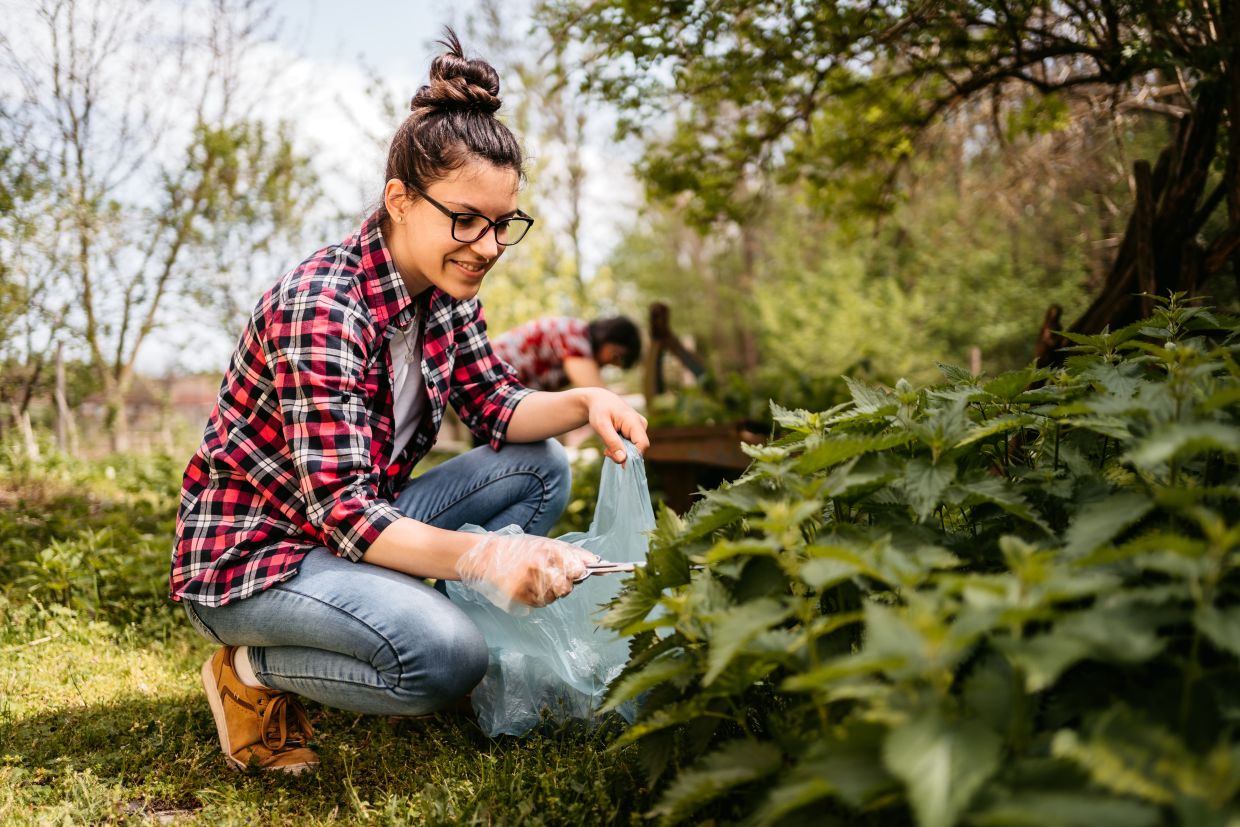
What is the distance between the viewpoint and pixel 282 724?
200cm

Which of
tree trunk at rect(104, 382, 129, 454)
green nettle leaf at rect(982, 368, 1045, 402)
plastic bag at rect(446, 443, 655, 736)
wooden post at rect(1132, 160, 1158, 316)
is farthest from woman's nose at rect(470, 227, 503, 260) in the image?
tree trunk at rect(104, 382, 129, 454)

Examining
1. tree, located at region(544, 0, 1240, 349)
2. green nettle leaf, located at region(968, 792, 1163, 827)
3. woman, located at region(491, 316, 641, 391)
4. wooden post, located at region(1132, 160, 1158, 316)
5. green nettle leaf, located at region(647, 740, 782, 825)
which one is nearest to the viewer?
green nettle leaf, located at region(968, 792, 1163, 827)

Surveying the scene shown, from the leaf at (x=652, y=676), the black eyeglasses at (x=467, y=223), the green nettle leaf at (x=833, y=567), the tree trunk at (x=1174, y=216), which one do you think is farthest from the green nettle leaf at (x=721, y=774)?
the tree trunk at (x=1174, y=216)

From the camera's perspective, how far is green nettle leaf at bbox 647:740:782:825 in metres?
1.15

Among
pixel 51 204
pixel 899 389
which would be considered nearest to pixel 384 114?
pixel 51 204

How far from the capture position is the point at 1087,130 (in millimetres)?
5391

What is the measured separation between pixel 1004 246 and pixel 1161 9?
417 inches

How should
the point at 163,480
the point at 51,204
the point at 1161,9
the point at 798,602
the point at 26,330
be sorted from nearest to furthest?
1. the point at 798,602
2. the point at 1161,9
3. the point at 26,330
4. the point at 51,204
5. the point at 163,480

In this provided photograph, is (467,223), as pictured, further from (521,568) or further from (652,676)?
(652,676)

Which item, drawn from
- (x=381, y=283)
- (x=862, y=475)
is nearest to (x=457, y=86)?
(x=381, y=283)

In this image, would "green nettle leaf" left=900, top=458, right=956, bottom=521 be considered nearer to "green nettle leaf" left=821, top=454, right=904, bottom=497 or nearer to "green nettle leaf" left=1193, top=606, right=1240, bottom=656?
"green nettle leaf" left=821, top=454, right=904, bottom=497

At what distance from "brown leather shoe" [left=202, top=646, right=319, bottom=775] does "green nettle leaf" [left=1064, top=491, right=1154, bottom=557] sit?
1606mm

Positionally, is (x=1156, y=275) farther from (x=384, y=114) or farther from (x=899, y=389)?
(x=384, y=114)

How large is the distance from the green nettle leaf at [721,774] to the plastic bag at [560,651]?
0.75 meters
